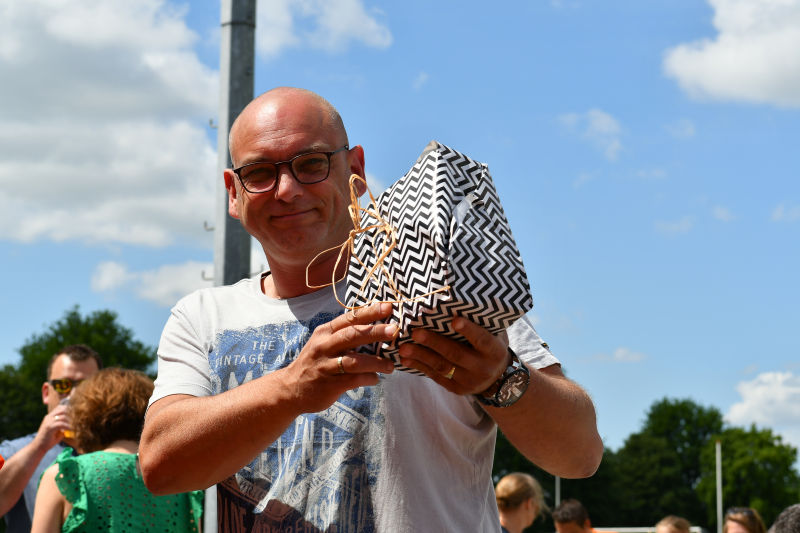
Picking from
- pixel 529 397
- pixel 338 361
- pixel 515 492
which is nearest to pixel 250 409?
pixel 338 361

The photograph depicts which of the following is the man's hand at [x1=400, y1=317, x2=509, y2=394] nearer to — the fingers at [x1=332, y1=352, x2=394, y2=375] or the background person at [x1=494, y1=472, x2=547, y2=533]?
the fingers at [x1=332, y1=352, x2=394, y2=375]

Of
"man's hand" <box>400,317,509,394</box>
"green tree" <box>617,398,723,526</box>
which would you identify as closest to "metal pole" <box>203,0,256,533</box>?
"man's hand" <box>400,317,509,394</box>

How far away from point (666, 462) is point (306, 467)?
85.8 meters

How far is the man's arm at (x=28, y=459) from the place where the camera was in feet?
19.4

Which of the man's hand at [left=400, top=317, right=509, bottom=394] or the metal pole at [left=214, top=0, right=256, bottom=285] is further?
the metal pole at [left=214, top=0, right=256, bottom=285]

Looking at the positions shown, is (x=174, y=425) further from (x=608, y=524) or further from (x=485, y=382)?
(x=608, y=524)

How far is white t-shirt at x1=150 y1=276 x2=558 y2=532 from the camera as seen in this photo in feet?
8.76

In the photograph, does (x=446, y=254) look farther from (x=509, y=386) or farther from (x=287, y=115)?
(x=287, y=115)

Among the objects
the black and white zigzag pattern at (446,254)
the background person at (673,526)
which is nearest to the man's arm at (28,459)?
the black and white zigzag pattern at (446,254)

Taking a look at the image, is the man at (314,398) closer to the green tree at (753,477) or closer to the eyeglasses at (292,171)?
the eyeglasses at (292,171)

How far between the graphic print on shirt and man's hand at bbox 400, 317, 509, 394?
543 millimetres

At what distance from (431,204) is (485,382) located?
0.44 m

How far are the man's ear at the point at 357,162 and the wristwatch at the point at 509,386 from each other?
98 cm

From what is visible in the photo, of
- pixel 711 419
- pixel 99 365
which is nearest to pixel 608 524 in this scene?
pixel 711 419
